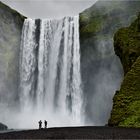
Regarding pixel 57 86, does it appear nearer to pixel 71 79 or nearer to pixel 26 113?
pixel 71 79

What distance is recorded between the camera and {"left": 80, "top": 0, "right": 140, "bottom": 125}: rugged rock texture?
71125 mm

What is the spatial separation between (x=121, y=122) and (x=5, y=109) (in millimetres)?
48031

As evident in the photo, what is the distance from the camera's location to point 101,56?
74.4 meters

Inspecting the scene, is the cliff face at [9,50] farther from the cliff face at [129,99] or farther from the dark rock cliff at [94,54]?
the cliff face at [129,99]

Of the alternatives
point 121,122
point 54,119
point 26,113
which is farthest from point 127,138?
point 26,113

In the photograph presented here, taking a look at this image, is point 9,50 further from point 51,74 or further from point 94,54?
point 94,54

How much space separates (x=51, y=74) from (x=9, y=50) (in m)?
13.6

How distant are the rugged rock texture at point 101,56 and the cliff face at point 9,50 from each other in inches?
653

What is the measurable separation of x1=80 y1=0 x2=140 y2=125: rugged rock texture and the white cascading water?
218 cm

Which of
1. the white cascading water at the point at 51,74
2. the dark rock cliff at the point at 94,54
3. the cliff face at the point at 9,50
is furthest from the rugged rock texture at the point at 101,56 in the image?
the cliff face at the point at 9,50

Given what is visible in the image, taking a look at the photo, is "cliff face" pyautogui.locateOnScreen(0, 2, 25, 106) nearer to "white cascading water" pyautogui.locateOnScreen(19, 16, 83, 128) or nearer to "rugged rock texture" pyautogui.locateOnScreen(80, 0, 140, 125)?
"white cascading water" pyautogui.locateOnScreen(19, 16, 83, 128)

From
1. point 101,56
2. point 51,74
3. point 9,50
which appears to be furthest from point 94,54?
point 9,50

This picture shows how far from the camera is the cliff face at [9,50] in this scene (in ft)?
254

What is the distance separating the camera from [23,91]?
Result: 7494 cm
